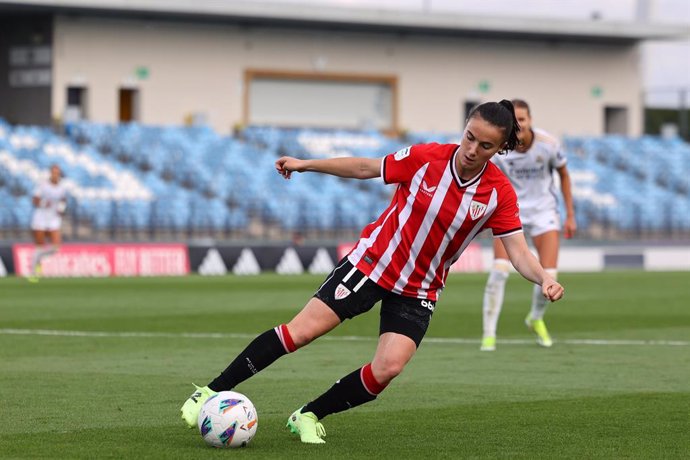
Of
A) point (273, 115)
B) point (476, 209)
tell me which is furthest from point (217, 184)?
point (476, 209)

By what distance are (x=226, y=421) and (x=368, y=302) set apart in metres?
1.04

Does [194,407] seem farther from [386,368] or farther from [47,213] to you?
[47,213]

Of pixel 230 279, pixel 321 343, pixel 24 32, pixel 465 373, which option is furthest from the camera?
pixel 24 32

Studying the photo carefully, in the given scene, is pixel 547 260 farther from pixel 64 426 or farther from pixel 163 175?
pixel 163 175

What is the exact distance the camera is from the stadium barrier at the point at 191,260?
96.9 ft

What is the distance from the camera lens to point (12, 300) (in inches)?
809

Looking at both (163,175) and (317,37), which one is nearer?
(163,175)

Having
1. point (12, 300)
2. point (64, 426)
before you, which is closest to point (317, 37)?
point (12, 300)

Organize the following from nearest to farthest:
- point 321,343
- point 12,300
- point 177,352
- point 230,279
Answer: point 177,352, point 321,343, point 12,300, point 230,279

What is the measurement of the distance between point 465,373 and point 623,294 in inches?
507

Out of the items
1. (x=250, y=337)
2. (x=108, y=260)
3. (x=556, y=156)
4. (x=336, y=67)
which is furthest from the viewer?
(x=336, y=67)

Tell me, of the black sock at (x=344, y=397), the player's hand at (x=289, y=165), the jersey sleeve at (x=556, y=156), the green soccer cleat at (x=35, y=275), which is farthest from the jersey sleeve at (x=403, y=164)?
the green soccer cleat at (x=35, y=275)

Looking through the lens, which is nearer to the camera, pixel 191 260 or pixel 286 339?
pixel 286 339

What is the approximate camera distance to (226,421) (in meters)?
7.52
